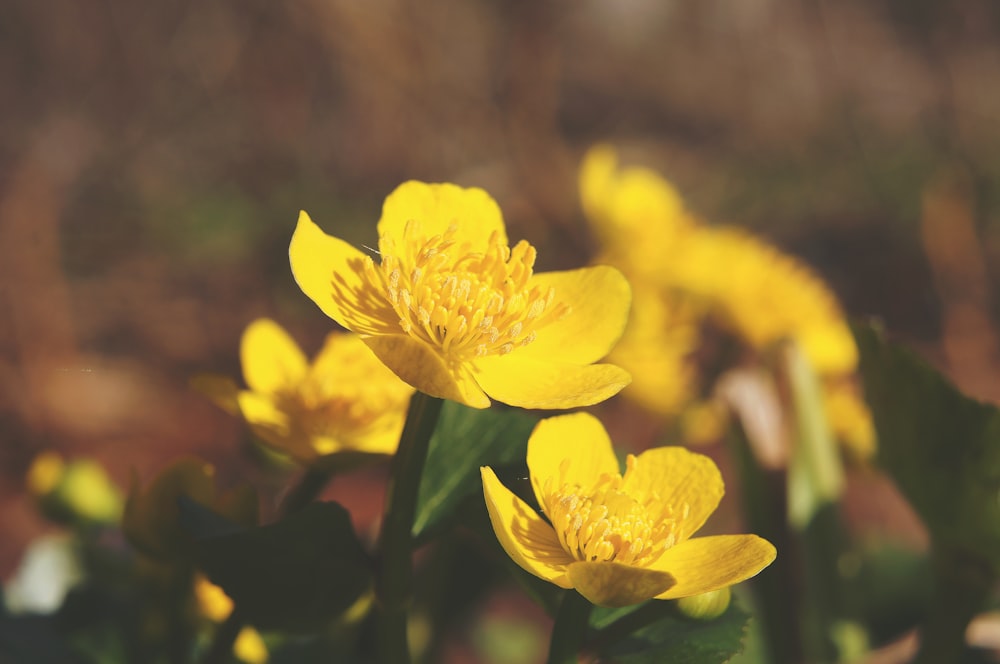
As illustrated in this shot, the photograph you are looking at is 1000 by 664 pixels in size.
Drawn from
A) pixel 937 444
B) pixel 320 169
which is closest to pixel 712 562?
pixel 937 444

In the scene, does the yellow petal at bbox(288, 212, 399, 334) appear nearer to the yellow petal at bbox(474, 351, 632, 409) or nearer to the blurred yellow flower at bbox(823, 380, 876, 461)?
the yellow petal at bbox(474, 351, 632, 409)

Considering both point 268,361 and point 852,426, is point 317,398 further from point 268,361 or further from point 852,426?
point 852,426

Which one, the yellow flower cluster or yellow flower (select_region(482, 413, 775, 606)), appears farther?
the yellow flower cluster

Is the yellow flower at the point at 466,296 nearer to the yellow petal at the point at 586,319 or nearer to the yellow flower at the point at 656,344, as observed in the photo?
the yellow petal at the point at 586,319

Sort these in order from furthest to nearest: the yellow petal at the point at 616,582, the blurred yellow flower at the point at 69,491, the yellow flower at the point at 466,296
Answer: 1. the blurred yellow flower at the point at 69,491
2. the yellow flower at the point at 466,296
3. the yellow petal at the point at 616,582

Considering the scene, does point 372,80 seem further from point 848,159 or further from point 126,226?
point 848,159

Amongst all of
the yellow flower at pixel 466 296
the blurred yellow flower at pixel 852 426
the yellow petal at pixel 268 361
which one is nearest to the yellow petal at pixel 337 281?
the yellow flower at pixel 466 296

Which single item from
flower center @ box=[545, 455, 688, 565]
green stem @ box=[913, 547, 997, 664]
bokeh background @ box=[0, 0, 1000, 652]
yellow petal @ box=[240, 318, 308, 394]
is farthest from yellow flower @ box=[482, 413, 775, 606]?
bokeh background @ box=[0, 0, 1000, 652]

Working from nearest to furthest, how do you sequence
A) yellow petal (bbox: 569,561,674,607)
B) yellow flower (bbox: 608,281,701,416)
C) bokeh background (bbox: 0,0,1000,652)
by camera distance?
yellow petal (bbox: 569,561,674,607) → yellow flower (bbox: 608,281,701,416) → bokeh background (bbox: 0,0,1000,652)
